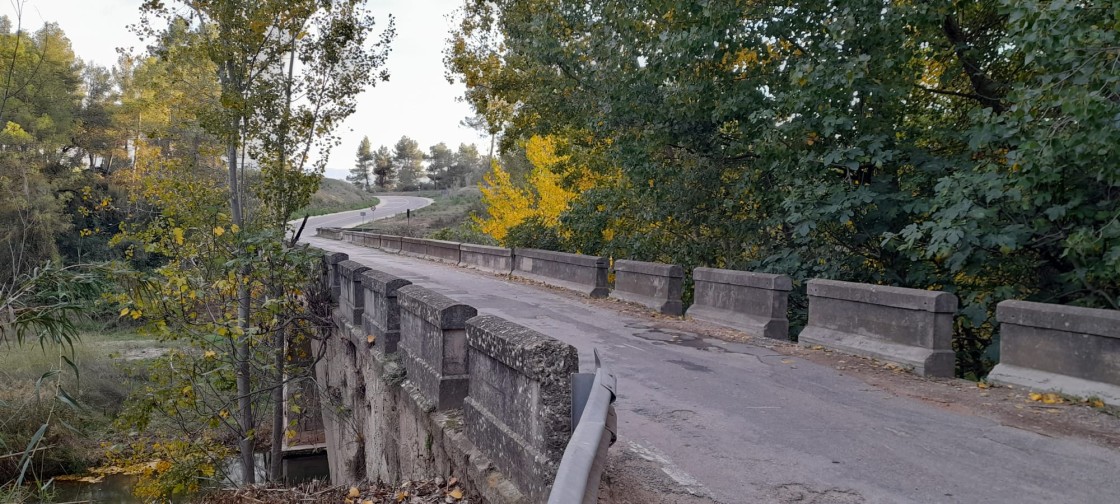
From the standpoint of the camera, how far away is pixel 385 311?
8383mm

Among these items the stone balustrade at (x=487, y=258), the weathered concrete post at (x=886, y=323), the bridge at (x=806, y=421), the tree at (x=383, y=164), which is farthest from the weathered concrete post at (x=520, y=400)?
the tree at (x=383, y=164)

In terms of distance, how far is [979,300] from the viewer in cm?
854

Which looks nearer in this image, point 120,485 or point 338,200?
point 120,485

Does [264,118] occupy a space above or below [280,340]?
above

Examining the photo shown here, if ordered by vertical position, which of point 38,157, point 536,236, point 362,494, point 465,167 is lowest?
point 362,494

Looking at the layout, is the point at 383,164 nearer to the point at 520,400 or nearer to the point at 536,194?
the point at 536,194

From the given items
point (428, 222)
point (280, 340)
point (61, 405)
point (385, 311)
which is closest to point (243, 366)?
point (280, 340)

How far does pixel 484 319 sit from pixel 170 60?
31.9 feet

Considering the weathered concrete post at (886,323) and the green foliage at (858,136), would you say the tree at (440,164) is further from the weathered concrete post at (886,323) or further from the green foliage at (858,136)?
the weathered concrete post at (886,323)

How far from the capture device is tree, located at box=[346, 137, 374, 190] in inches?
5108

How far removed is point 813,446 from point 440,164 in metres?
125

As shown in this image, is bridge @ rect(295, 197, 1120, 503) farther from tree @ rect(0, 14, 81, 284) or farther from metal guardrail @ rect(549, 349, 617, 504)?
tree @ rect(0, 14, 81, 284)

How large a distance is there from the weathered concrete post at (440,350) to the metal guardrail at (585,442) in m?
2.06

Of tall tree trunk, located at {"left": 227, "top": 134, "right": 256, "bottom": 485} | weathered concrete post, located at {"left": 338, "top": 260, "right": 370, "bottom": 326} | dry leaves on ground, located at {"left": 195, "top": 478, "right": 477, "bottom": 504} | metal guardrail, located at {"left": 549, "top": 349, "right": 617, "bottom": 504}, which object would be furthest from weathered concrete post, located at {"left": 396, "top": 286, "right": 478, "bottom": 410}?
tall tree trunk, located at {"left": 227, "top": 134, "right": 256, "bottom": 485}
